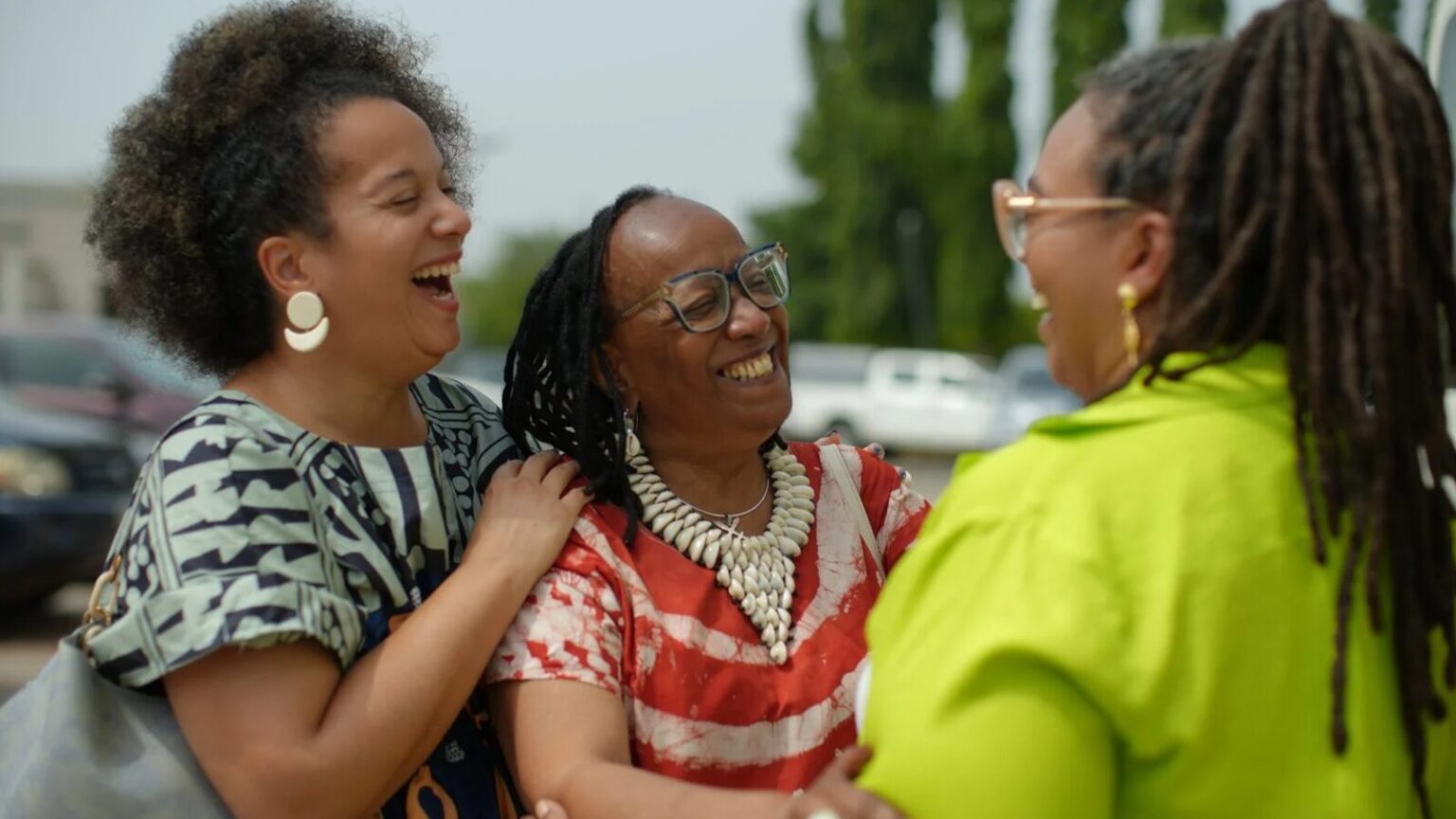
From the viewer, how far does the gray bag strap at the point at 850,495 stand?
2.55 meters

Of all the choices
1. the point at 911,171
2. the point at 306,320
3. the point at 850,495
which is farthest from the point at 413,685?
the point at 911,171

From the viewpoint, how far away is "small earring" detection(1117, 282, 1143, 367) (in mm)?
1611

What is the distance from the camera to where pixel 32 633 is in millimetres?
8758

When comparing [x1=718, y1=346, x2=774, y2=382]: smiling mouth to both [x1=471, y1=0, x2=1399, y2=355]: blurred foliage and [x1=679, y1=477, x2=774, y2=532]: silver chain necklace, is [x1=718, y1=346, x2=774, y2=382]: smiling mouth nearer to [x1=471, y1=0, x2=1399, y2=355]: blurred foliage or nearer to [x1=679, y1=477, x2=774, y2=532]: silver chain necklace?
[x1=679, y1=477, x2=774, y2=532]: silver chain necklace

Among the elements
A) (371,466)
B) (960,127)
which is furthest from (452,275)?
(960,127)

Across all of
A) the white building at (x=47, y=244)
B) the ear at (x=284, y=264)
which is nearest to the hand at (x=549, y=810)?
the ear at (x=284, y=264)

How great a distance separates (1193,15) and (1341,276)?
110 feet

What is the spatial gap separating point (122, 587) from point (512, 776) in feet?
1.96

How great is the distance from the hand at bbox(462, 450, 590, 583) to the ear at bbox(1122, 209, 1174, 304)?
0.96 metres

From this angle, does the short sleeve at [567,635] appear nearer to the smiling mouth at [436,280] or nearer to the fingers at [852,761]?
the smiling mouth at [436,280]

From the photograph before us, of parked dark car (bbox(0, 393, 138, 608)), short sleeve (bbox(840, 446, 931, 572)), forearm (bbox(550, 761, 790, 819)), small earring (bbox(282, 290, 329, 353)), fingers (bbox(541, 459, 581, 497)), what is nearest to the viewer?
forearm (bbox(550, 761, 790, 819))

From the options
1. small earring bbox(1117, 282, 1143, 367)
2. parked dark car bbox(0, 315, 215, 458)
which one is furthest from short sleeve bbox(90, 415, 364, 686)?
parked dark car bbox(0, 315, 215, 458)

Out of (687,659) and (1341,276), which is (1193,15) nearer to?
(687,659)

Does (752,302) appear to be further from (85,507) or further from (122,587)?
(85,507)
